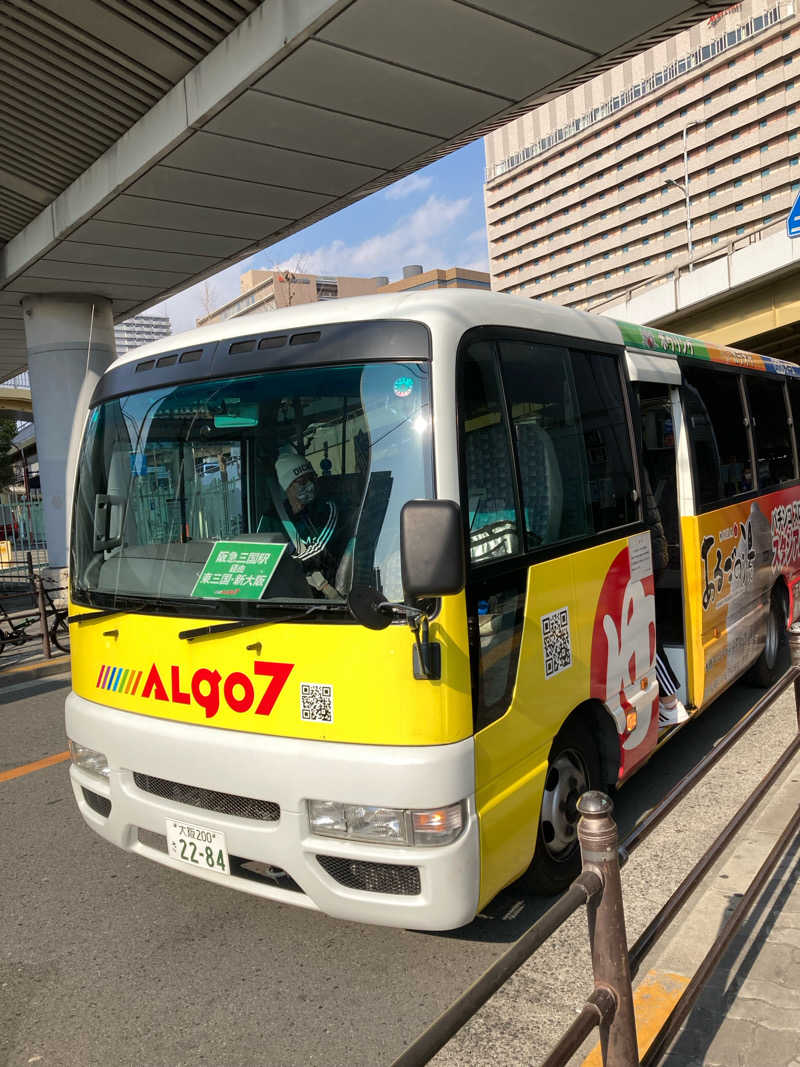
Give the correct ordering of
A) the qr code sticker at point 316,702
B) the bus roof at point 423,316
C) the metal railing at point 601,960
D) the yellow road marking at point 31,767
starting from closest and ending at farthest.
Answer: the metal railing at point 601,960, the qr code sticker at point 316,702, the bus roof at point 423,316, the yellow road marking at point 31,767

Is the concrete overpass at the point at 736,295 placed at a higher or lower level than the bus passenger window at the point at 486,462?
higher

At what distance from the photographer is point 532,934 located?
1.73 metres

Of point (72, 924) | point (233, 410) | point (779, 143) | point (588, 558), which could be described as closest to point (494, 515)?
point (588, 558)

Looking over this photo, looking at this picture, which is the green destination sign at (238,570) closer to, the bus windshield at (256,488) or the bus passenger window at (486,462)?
the bus windshield at (256,488)

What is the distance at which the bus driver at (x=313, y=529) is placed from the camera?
2910mm

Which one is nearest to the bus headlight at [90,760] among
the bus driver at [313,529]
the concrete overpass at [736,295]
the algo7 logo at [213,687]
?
the algo7 logo at [213,687]

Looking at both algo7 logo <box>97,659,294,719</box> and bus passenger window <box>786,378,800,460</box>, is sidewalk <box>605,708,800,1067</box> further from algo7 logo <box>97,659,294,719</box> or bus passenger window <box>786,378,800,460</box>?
bus passenger window <box>786,378,800,460</box>

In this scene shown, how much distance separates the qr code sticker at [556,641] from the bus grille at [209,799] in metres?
1.20

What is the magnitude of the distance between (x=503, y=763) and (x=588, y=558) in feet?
3.75

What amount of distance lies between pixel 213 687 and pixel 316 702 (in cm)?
48

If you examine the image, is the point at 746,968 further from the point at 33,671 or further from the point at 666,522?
the point at 33,671

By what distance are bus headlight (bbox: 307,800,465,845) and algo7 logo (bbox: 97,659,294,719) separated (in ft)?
1.39

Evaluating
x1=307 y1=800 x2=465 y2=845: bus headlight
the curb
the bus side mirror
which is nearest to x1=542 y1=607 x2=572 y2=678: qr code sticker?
x1=307 y1=800 x2=465 y2=845: bus headlight

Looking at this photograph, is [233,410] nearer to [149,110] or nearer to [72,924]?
[72,924]
